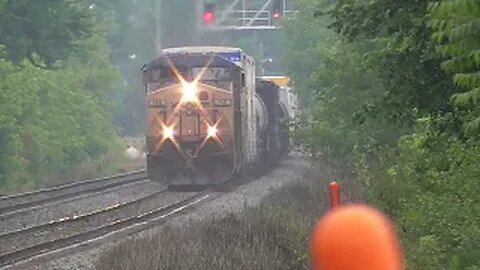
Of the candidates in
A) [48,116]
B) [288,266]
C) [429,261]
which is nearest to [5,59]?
[48,116]

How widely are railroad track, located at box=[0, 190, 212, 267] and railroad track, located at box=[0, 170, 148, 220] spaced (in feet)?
7.60

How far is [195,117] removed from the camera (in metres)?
27.4

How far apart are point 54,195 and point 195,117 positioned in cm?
438

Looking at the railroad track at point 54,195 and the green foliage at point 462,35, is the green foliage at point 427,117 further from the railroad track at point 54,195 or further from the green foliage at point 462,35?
the railroad track at point 54,195

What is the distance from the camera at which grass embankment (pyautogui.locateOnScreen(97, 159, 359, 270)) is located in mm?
12148

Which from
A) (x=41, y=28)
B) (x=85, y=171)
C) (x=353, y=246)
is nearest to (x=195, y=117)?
(x=41, y=28)

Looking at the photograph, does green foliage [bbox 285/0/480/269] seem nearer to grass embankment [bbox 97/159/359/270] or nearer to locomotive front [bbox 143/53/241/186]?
grass embankment [bbox 97/159/359/270]

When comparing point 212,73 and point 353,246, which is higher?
point 212,73

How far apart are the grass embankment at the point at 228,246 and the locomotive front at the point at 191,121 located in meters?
10.5

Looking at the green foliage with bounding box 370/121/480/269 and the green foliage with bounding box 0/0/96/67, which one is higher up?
the green foliage with bounding box 0/0/96/67

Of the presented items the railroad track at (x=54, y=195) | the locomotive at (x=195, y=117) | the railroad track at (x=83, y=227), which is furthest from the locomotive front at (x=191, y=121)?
the railroad track at (x=83, y=227)

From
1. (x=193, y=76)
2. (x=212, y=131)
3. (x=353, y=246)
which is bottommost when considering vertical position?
(x=353, y=246)

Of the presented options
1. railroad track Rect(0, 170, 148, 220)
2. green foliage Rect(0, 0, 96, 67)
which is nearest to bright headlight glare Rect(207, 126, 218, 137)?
railroad track Rect(0, 170, 148, 220)

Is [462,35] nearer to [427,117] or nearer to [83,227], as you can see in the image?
[427,117]
